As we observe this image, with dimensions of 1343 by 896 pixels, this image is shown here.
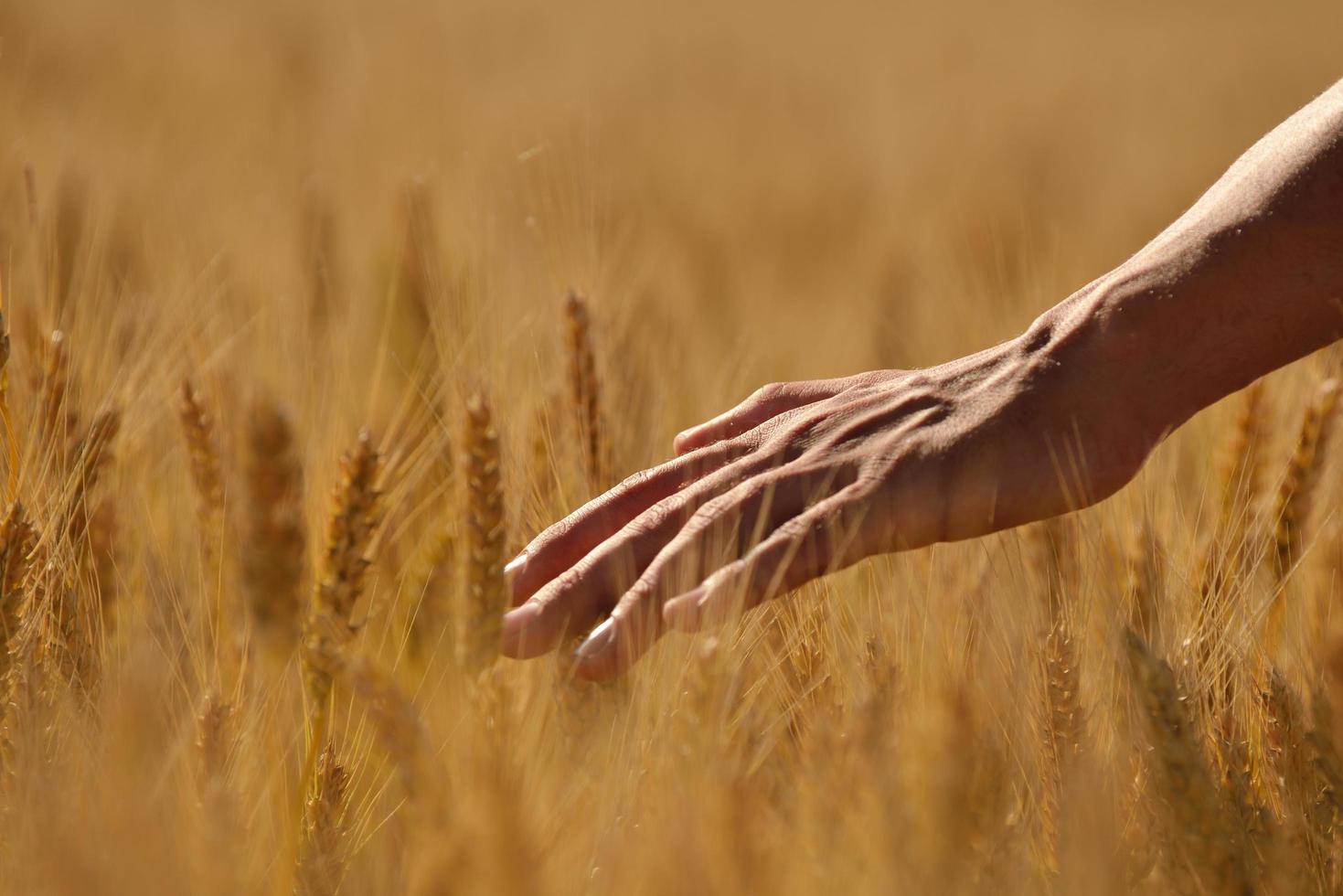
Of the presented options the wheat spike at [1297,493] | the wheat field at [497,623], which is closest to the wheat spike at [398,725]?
the wheat field at [497,623]

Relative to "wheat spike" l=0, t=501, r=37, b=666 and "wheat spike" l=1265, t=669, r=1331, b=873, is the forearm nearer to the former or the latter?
"wheat spike" l=1265, t=669, r=1331, b=873

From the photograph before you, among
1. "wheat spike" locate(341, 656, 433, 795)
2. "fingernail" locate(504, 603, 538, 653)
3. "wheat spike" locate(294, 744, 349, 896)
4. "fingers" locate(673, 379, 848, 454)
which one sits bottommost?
"wheat spike" locate(294, 744, 349, 896)

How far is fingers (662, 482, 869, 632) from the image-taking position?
0.99m

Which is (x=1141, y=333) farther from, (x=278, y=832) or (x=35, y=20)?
(x=35, y=20)

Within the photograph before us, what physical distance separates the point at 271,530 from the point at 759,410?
639 millimetres

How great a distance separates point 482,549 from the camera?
0.93 m

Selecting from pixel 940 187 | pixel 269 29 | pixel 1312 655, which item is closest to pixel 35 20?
pixel 269 29

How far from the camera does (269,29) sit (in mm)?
4609

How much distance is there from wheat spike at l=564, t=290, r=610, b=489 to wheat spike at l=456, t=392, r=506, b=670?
1.51 feet

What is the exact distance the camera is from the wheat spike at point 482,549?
92 centimetres

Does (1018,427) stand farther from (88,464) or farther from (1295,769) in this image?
(88,464)

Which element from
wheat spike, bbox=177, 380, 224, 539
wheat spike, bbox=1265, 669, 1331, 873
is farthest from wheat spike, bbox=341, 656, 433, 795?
wheat spike, bbox=1265, 669, 1331, 873

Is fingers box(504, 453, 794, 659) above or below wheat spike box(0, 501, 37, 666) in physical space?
below

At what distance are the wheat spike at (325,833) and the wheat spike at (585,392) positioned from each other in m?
0.49
